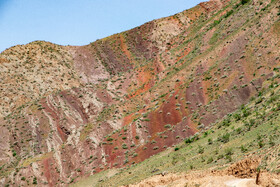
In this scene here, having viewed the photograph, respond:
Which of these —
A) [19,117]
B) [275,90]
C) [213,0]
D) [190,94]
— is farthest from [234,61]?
[213,0]

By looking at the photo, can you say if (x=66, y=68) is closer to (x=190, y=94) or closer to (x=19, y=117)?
(x=19, y=117)

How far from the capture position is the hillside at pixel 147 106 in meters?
32.8

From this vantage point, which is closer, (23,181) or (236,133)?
(236,133)

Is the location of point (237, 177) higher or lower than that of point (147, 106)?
lower

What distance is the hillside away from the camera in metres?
32.8

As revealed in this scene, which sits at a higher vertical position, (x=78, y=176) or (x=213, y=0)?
(x=213, y=0)

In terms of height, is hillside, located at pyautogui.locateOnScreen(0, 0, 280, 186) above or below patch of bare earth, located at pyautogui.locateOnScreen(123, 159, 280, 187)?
above

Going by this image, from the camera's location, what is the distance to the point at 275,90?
29016 millimetres

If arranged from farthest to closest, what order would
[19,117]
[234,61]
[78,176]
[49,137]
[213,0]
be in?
[213,0], [19,117], [49,137], [234,61], [78,176]

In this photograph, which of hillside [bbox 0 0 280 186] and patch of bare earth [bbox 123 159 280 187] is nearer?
patch of bare earth [bbox 123 159 280 187]

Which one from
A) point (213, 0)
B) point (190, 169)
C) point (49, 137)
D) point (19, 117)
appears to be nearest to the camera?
point (190, 169)

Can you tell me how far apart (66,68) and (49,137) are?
3147 centimetres

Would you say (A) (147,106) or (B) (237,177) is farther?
(A) (147,106)

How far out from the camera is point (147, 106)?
45281mm
